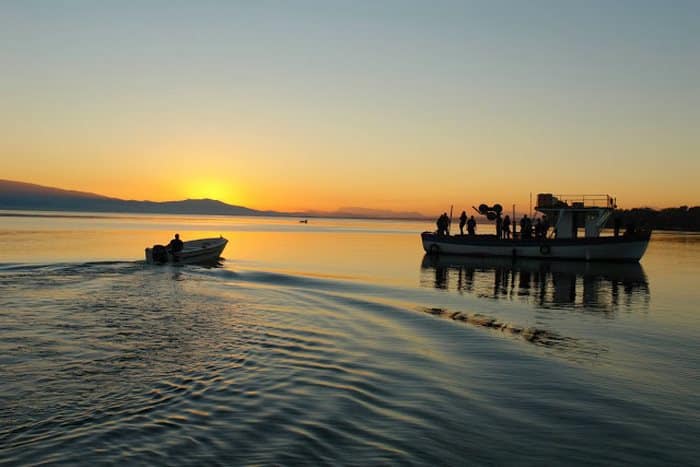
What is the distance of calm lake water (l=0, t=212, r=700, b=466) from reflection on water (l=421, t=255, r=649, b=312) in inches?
29.8

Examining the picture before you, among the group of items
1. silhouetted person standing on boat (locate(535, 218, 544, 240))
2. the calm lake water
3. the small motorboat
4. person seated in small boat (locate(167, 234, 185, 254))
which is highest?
silhouetted person standing on boat (locate(535, 218, 544, 240))

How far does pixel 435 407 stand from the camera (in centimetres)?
868

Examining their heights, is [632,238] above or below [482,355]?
above

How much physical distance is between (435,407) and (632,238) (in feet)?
126

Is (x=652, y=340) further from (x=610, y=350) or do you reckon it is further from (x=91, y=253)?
(x=91, y=253)

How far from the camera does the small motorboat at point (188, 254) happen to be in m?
32.2

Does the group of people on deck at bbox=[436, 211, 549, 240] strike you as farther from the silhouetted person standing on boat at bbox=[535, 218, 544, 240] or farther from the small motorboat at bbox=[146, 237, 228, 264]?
the small motorboat at bbox=[146, 237, 228, 264]

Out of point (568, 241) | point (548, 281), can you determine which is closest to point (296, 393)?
point (548, 281)

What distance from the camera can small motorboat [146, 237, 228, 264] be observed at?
3222cm

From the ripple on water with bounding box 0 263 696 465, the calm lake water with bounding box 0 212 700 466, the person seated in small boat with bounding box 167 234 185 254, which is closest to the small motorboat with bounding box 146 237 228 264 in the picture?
the person seated in small boat with bounding box 167 234 185 254

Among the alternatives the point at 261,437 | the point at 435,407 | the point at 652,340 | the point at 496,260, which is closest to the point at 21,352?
the point at 261,437

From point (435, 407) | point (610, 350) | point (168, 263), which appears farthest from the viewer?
point (168, 263)

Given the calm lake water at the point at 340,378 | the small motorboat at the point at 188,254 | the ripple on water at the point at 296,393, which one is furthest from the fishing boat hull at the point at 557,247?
the ripple on water at the point at 296,393

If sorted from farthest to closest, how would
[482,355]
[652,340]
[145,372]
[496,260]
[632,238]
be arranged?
1. [496,260]
2. [632,238]
3. [652,340]
4. [482,355]
5. [145,372]
